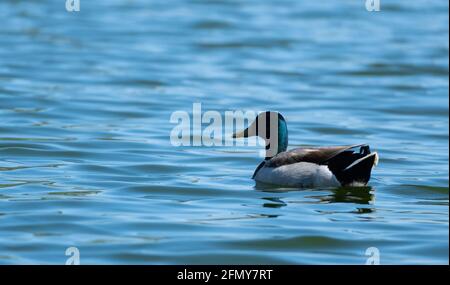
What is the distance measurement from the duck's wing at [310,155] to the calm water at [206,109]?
13.9 inches

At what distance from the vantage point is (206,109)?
699 inches

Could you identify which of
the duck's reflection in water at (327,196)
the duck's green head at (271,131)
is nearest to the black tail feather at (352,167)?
the duck's reflection in water at (327,196)

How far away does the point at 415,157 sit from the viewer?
14266 mm

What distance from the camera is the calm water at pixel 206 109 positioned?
31.3ft

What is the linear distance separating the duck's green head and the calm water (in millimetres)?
470

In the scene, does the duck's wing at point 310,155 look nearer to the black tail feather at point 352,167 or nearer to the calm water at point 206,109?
the black tail feather at point 352,167

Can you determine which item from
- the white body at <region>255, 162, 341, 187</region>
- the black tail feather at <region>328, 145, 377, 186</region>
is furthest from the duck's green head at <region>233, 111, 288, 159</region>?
the black tail feather at <region>328, 145, 377, 186</region>

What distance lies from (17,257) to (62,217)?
137 cm

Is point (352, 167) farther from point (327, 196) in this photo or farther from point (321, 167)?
point (327, 196)

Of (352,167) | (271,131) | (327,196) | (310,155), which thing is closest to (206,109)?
(271,131)

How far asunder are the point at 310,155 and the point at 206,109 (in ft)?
20.5

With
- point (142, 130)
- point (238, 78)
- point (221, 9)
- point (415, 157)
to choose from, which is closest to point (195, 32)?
point (221, 9)
